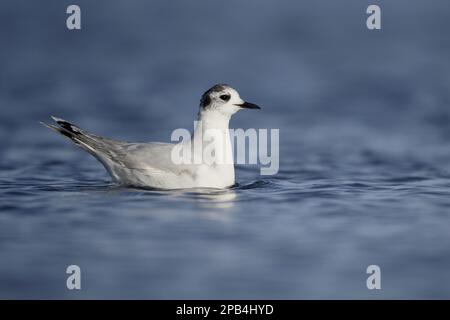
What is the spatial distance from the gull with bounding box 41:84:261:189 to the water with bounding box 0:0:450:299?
0.21 m

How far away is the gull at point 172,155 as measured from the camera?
10953 millimetres

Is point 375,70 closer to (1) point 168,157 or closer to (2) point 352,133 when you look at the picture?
(2) point 352,133

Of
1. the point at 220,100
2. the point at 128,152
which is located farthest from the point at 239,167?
the point at 128,152

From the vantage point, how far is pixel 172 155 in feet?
36.2

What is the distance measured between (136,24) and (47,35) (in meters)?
2.88

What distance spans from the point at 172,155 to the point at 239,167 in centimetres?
285

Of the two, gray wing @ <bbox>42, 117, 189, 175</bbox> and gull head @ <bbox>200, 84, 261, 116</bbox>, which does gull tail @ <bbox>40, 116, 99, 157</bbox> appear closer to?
gray wing @ <bbox>42, 117, 189, 175</bbox>

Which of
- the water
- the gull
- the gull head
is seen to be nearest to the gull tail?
the gull

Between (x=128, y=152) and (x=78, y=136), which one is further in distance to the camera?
(x=78, y=136)

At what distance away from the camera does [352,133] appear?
17.1 meters

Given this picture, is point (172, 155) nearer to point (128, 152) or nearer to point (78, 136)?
point (128, 152)

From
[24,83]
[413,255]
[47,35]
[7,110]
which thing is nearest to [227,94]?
[413,255]

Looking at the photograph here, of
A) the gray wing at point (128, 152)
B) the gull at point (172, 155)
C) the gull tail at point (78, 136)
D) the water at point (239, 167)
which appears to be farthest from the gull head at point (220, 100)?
the gull tail at point (78, 136)

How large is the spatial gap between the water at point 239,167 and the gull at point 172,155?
212 millimetres
